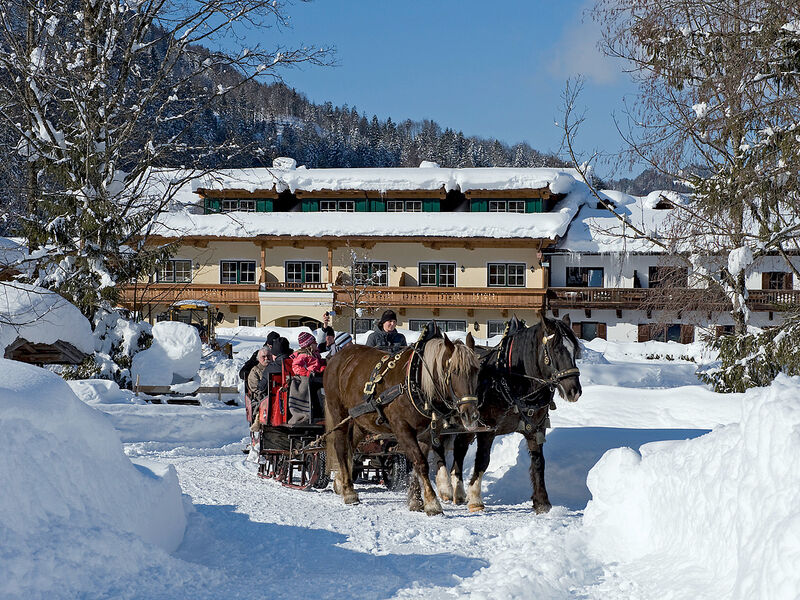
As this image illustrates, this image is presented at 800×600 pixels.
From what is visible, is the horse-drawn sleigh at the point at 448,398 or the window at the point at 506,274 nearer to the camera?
the horse-drawn sleigh at the point at 448,398

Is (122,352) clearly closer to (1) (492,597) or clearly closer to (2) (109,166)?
(2) (109,166)

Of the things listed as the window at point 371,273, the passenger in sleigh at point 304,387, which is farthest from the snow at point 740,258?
the window at point 371,273

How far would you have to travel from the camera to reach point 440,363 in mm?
8594

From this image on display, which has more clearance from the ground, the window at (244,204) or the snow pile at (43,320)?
the window at (244,204)

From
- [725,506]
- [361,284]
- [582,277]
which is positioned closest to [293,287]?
[361,284]

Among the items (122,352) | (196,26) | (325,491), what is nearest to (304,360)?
(325,491)

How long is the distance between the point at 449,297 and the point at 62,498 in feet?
119

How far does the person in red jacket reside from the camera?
11.4 m

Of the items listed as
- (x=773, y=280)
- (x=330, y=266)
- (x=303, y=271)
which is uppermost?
(x=330, y=266)

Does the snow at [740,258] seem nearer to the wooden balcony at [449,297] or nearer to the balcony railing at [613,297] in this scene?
the balcony railing at [613,297]

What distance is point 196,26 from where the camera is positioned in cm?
1930

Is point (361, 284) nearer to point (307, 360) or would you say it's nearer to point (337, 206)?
point (337, 206)

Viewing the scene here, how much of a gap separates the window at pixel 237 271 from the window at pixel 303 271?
6.47ft

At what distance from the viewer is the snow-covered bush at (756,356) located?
1091 cm
